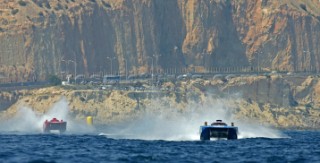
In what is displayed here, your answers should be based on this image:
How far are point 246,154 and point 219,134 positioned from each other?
84.6 feet

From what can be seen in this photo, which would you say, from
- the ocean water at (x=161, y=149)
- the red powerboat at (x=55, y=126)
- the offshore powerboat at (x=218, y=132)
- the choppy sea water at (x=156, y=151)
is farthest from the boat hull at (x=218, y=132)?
the red powerboat at (x=55, y=126)

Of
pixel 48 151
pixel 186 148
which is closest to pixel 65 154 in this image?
pixel 48 151

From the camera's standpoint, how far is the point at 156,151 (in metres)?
113

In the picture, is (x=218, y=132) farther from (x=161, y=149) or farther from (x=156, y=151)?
(x=156, y=151)

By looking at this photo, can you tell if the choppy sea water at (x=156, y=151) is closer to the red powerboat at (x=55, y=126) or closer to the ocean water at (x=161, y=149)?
the ocean water at (x=161, y=149)

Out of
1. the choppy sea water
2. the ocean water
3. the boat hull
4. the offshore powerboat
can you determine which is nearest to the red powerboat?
the ocean water

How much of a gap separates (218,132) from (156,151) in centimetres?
2296

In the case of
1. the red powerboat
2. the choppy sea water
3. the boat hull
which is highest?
the red powerboat

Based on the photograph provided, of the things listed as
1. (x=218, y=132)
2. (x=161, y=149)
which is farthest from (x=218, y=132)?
(x=161, y=149)

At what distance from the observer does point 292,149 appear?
396 feet

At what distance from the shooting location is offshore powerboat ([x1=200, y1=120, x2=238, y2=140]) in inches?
5271

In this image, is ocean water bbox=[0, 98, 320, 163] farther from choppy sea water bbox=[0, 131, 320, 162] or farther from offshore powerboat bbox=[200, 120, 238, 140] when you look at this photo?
offshore powerboat bbox=[200, 120, 238, 140]

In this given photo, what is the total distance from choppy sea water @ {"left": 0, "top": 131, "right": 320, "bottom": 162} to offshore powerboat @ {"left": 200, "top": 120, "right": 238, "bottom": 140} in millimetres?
1164

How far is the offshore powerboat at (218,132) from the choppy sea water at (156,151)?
1.16 meters
